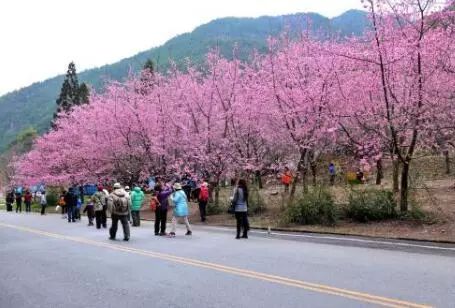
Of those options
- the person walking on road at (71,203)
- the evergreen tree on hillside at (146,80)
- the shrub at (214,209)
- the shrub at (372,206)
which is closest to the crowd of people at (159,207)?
the shrub at (214,209)

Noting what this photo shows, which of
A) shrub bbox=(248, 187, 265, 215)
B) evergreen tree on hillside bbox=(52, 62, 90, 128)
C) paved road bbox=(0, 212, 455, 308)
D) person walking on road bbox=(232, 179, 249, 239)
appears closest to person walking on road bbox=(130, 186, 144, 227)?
shrub bbox=(248, 187, 265, 215)

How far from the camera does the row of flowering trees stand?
17.0 meters

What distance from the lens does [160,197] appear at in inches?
684

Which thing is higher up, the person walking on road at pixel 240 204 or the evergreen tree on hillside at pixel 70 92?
the evergreen tree on hillside at pixel 70 92

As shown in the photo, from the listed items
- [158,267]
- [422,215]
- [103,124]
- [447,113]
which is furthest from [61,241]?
[103,124]

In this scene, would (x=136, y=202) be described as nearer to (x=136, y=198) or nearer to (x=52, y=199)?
(x=136, y=198)

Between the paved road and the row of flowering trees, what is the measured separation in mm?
6295

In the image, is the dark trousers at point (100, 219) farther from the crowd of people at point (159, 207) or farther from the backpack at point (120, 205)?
the backpack at point (120, 205)

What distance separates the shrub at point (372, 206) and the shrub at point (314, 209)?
666 mm

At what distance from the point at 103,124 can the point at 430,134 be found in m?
19.7

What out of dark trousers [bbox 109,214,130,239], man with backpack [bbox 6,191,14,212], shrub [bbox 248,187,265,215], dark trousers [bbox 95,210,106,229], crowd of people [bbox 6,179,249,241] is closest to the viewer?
crowd of people [bbox 6,179,249,241]

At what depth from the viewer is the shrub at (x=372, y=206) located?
55.3 feet

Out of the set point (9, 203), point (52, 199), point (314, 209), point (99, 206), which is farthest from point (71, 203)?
point (9, 203)

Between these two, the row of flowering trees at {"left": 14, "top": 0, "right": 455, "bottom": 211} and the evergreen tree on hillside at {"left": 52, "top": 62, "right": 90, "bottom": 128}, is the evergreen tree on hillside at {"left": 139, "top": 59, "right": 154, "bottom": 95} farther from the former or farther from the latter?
the evergreen tree on hillside at {"left": 52, "top": 62, "right": 90, "bottom": 128}
